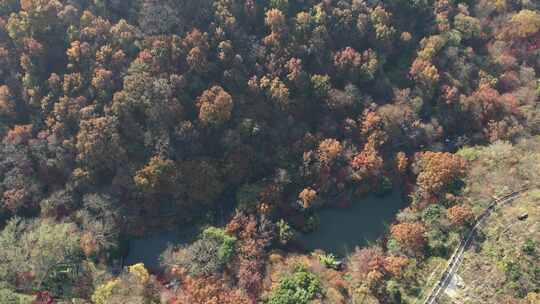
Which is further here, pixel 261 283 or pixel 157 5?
pixel 157 5

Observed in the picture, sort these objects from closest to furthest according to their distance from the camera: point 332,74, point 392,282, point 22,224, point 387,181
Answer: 1. point 392,282
2. point 22,224
3. point 387,181
4. point 332,74

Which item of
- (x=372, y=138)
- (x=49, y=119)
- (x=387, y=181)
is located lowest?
(x=387, y=181)

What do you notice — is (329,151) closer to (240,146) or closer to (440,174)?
(240,146)

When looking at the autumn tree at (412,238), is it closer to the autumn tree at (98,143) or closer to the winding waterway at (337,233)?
the winding waterway at (337,233)

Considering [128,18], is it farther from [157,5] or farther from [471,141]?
[471,141]

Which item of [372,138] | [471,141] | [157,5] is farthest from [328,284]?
[157,5]

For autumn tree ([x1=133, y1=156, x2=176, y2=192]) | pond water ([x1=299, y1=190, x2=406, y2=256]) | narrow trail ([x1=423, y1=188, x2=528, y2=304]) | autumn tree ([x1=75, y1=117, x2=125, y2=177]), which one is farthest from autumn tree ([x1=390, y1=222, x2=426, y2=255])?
autumn tree ([x1=75, y1=117, x2=125, y2=177])
